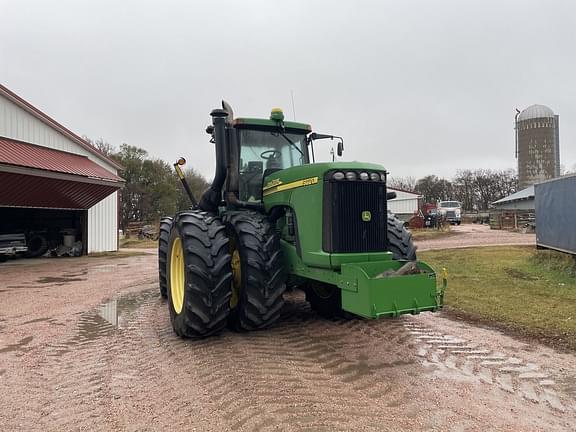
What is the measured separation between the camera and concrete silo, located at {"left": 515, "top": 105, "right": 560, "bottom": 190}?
40.8m

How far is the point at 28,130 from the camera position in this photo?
16.9 meters

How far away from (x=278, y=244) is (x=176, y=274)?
167cm

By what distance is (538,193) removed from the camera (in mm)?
13031

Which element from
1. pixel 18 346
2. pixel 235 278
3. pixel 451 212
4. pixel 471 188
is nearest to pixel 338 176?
pixel 235 278

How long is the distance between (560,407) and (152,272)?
37.4 ft

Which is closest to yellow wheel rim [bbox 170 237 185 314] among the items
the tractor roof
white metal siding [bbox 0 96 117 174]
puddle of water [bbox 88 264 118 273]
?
the tractor roof

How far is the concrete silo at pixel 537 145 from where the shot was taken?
40844mm

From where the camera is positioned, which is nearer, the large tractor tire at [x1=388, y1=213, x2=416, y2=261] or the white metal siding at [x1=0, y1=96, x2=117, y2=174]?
the large tractor tire at [x1=388, y1=213, x2=416, y2=261]

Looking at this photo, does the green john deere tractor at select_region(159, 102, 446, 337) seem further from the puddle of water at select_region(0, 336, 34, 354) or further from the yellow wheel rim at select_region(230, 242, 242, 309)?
the puddle of water at select_region(0, 336, 34, 354)

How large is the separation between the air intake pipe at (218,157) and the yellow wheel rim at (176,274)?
0.84m

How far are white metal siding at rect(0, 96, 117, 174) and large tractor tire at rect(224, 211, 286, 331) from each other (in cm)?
1460

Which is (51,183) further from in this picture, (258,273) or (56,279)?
(258,273)

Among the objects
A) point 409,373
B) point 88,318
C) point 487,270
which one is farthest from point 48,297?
point 487,270

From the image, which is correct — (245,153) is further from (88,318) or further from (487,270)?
(487,270)
